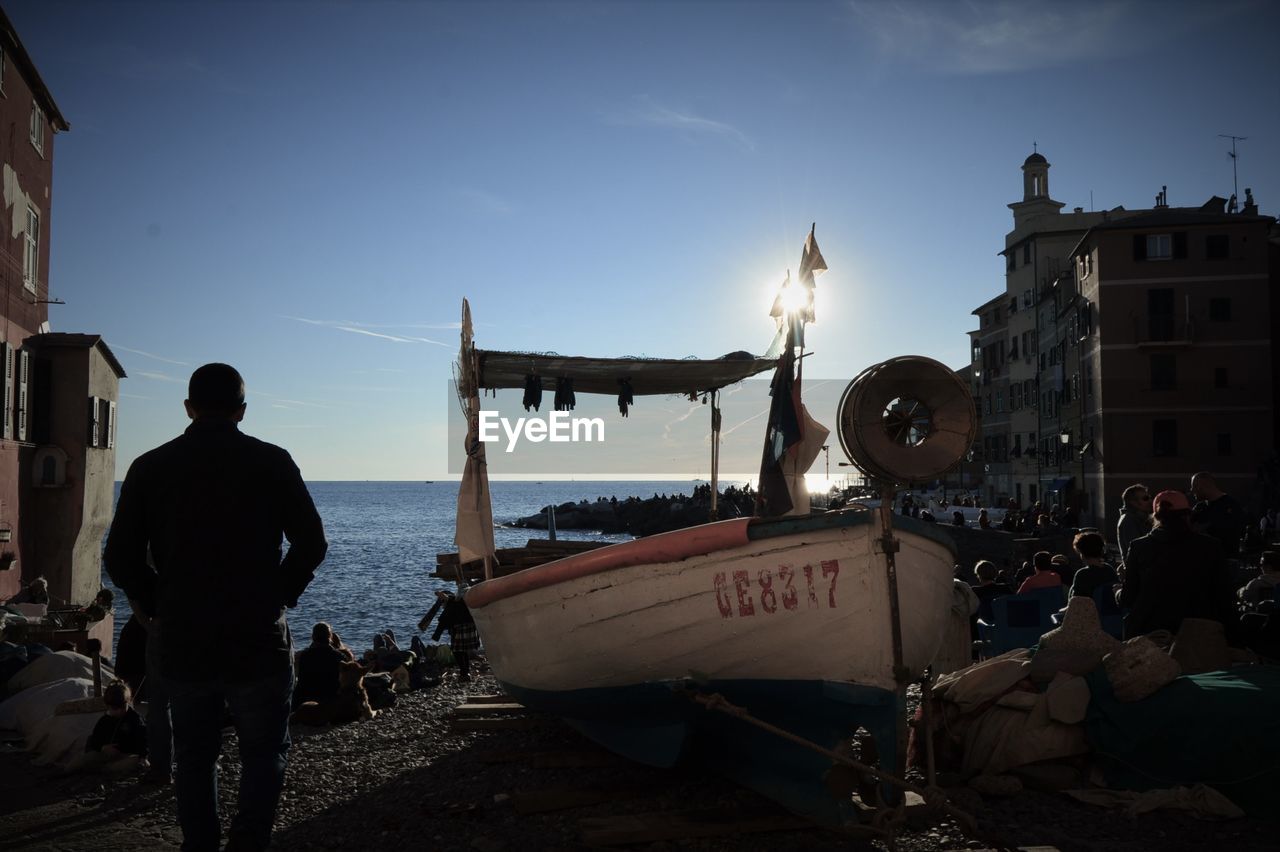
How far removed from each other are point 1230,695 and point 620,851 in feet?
12.8

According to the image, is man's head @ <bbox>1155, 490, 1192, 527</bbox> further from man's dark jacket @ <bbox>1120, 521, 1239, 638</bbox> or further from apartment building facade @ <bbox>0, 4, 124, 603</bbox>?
apartment building facade @ <bbox>0, 4, 124, 603</bbox>

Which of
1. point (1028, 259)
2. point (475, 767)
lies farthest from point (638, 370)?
point (1028, 259)

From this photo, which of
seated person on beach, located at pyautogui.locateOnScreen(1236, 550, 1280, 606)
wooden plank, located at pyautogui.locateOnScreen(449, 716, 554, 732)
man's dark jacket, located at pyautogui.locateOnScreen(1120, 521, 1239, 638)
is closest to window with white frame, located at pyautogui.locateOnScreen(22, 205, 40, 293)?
wooden plank, located at pyautogui.locateOnScreen(449, 716, 554, 732)

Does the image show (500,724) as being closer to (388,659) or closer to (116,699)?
(116,699)

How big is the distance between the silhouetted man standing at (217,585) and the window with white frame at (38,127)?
2023 cm

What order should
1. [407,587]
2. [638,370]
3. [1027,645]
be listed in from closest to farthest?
1. [1027,645]
2. [638,370]
3. [407,587]

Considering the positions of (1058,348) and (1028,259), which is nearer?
(1058,348)

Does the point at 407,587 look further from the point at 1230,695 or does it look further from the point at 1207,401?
the point at 1230,695

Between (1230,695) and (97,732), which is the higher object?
(1230,695)

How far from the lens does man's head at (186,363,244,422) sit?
4000 mm

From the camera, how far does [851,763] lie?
547cm

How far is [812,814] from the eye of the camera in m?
5.77

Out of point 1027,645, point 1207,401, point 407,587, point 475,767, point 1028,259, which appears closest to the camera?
point 475,767

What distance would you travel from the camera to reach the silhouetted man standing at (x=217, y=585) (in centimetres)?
373
